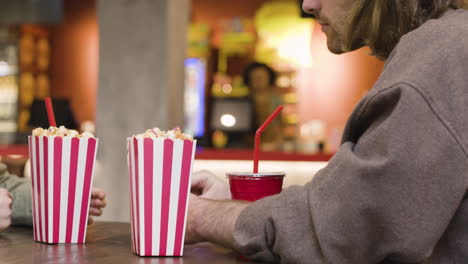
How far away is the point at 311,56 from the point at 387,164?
23.4ft

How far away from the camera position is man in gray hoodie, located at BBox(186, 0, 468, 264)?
2.85 feet

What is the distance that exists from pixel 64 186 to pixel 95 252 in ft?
0.49

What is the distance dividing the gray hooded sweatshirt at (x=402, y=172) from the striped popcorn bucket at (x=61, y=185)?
417 millimetres

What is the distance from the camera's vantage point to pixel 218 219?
108 cm

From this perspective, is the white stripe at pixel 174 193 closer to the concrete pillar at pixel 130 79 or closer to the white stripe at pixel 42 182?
the white stripe at pixel 42 182

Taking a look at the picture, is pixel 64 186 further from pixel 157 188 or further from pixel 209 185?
pixel 209 185

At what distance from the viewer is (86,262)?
0.97 metres

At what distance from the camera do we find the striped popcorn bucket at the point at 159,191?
3.33 feet

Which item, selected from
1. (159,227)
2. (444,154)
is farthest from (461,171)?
(159,227)

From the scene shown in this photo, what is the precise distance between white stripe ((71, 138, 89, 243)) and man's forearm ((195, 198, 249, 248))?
23 centimetres

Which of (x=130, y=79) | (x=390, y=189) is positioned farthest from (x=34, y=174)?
(x=130, y=79)

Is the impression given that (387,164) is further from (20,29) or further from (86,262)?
(20,29)

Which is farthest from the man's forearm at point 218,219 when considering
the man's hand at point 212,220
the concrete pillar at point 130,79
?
the concrete pillar at point 130,79

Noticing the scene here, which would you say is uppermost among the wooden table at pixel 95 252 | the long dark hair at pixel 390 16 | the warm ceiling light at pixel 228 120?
the long dark hair at pixel 390 16
